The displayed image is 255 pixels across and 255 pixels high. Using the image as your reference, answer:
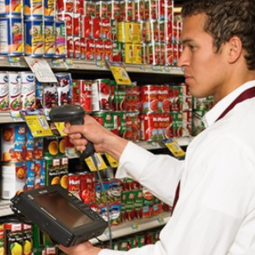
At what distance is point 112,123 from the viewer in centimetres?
293

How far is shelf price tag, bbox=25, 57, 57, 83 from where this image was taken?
7.96ft

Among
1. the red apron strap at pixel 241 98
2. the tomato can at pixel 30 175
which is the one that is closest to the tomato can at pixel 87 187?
the tomato can at pixel 30 175

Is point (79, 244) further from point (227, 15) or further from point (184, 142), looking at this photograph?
point (184, 142)

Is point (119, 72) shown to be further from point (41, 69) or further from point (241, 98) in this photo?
point (241, 98)

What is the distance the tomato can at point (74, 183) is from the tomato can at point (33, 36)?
2.06 feet

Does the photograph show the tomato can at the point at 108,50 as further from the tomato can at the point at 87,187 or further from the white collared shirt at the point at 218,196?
the white collared shirt at the point at 218,196

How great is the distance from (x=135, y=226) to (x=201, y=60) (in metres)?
1.60

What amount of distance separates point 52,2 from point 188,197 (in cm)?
143

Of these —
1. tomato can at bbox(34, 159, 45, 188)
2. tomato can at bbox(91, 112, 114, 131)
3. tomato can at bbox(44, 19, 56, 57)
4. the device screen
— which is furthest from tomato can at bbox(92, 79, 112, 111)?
the device screen

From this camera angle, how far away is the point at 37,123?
2.42 meters

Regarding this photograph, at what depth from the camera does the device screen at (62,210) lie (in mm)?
1752

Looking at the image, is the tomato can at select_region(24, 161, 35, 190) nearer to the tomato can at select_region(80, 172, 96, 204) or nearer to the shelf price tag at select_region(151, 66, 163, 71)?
the tomato can at select_region(80, 172, 96, 204)

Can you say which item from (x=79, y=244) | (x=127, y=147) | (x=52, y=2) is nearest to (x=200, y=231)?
(x=79, y=244)

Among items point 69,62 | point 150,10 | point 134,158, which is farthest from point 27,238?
point 150,10
